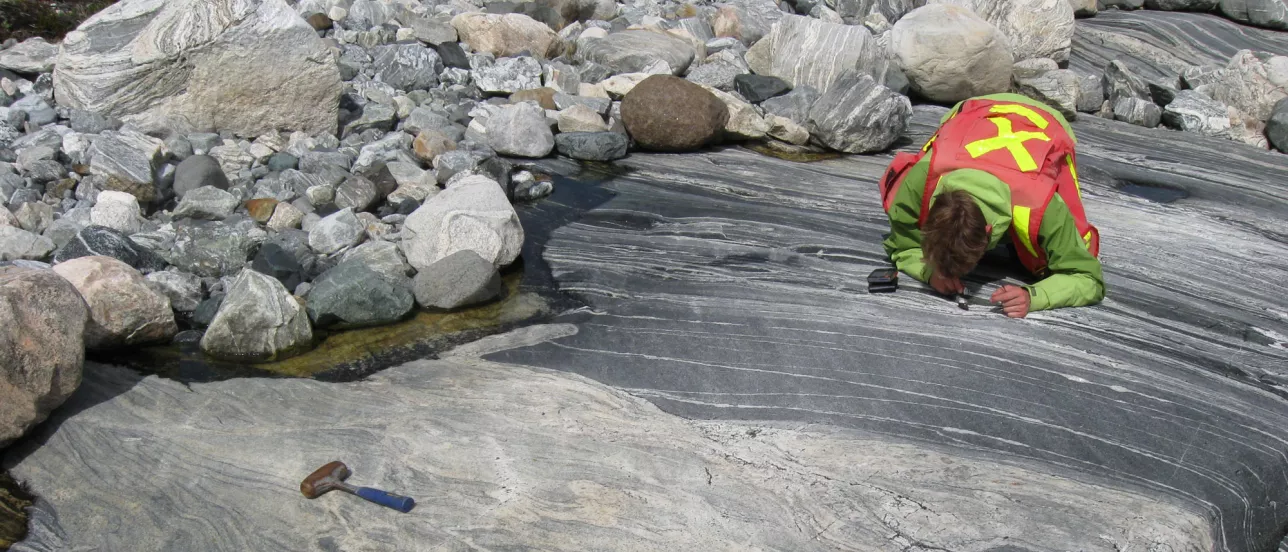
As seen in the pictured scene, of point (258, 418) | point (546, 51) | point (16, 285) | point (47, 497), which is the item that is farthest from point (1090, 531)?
point (546, 51)

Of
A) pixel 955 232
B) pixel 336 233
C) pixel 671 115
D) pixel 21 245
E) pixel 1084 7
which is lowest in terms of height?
pixel 336 233

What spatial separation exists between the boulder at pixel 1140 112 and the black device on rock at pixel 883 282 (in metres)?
4.70

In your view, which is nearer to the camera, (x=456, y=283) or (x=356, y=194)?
(x=456, y=283)

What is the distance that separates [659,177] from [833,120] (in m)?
1.47

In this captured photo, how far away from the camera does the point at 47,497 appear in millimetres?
3479

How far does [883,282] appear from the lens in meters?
5.01

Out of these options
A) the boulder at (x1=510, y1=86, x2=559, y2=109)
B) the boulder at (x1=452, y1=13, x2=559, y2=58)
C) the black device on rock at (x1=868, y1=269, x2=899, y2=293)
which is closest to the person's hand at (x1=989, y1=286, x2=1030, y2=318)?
the black device on rock at (x1=868, y1=269, x2=899, y2=293)

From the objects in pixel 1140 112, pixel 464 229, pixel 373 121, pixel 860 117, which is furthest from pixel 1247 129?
pixel 373 121

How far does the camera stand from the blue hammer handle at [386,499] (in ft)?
11.4

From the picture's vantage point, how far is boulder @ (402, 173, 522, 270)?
5293 mm

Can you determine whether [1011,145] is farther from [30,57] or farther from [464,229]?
[30,57]

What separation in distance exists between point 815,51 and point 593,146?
95.9 inches

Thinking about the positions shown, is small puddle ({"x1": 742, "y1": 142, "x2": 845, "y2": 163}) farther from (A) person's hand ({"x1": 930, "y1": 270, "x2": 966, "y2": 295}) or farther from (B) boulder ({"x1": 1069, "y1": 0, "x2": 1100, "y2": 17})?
(B) boulder ({"x1": 1069, "y1": 0, "x2": 1100, "y2": 17})

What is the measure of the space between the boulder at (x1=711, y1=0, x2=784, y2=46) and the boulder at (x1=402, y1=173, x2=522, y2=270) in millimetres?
4818
